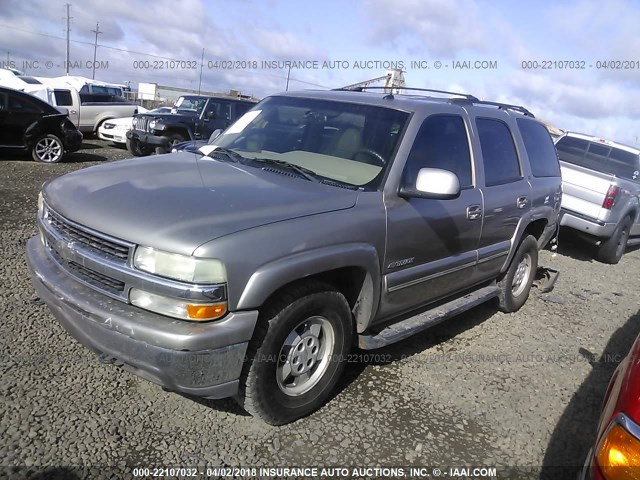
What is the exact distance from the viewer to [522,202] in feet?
15.0

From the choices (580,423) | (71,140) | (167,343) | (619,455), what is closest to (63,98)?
(71,140)

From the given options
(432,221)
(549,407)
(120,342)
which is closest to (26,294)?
(120,342)

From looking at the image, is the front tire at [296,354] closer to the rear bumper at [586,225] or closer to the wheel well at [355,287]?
the wheel well at [355,287]

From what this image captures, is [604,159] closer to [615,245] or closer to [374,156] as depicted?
[615,245]

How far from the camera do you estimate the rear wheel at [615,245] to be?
7828 millimetres

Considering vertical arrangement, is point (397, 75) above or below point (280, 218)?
above

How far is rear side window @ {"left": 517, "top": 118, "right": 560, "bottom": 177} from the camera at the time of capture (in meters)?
4.94

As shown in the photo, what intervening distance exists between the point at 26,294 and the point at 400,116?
3297 mm

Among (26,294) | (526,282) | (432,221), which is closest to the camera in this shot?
(432,221)

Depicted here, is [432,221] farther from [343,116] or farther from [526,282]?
[526,282]

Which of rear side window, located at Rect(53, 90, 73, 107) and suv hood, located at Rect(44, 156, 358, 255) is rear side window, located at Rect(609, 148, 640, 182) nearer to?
suv hood, located at Rect(44, 156, 358, 255)

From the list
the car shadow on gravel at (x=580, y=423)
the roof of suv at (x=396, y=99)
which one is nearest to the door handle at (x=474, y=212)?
the roof of suv at (x=396, y=99)

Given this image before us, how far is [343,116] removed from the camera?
364 cm

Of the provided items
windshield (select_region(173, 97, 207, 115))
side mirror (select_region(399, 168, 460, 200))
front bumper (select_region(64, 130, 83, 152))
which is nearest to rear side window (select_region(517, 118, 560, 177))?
side mirror (select_region(399, 168, 460, 200))
